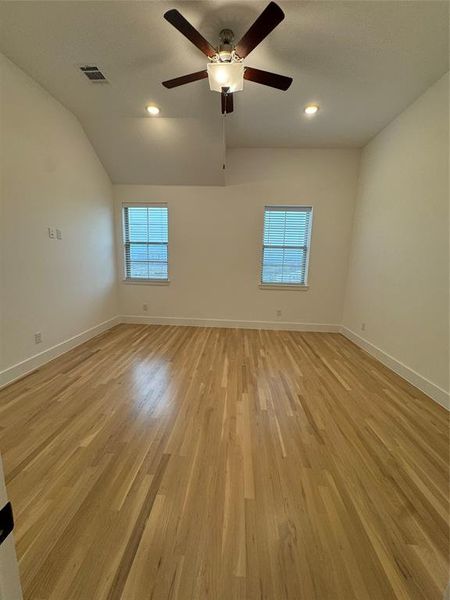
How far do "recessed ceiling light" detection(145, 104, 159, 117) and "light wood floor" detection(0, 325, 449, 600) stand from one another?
3305 millimetres

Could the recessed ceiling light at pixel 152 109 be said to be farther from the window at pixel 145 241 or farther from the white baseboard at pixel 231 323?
the white baseboard at pixel 231 323

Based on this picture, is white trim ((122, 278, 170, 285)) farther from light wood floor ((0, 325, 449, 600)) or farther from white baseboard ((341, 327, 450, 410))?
white baseboard ((341, 327, 450, 410))

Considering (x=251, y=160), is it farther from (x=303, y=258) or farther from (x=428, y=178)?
(x=428, y=178)

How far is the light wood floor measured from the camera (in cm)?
94

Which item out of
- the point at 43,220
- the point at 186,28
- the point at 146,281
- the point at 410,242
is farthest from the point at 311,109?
the point at 146,281

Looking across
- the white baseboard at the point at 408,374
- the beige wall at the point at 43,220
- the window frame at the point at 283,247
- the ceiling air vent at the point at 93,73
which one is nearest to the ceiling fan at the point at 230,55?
the ceiling air vent at the point at 93,73

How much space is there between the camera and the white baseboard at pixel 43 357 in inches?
92.0

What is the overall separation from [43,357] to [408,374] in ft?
13.8

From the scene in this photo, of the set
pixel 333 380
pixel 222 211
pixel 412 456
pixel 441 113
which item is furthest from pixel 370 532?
pixel 222 211

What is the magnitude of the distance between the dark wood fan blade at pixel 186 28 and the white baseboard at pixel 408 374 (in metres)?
3.59

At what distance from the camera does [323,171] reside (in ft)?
13.1

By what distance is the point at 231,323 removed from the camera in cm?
449

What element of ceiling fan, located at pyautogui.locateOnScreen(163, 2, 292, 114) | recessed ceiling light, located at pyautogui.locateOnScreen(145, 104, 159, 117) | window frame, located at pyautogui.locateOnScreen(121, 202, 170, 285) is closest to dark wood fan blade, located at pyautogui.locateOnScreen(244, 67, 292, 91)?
ceiling fan, located at pyautogui.locateOnScreen(163, 2, 292, 114)

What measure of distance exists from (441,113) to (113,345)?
185 inches
